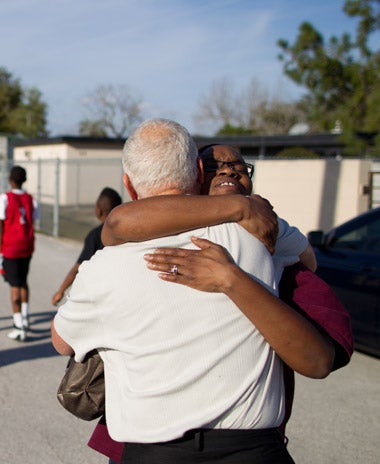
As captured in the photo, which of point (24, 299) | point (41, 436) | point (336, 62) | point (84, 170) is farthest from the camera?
point (84, 170)

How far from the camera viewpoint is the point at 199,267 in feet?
5.30

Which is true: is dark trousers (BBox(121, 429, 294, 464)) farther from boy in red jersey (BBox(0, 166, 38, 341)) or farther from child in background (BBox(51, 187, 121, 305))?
boy in red jersey (BBox(0, 166, 38, 341))

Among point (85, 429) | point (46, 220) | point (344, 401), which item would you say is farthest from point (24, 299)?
point (46, 220)

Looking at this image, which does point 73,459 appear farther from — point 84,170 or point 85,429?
point 84,170

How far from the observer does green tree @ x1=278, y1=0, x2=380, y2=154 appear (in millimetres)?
11180

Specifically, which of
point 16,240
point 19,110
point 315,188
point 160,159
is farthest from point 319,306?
point 19,110

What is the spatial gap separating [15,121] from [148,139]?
5920cm

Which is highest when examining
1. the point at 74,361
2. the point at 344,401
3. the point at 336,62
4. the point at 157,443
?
the point at 336,62

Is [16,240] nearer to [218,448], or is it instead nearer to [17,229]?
[17,229]

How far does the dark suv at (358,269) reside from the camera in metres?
5.55

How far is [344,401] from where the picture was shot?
4879 mm

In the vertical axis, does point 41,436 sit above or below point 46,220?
above

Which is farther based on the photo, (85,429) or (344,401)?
(344,401)

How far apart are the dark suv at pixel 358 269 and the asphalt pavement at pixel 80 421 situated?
43 cm
